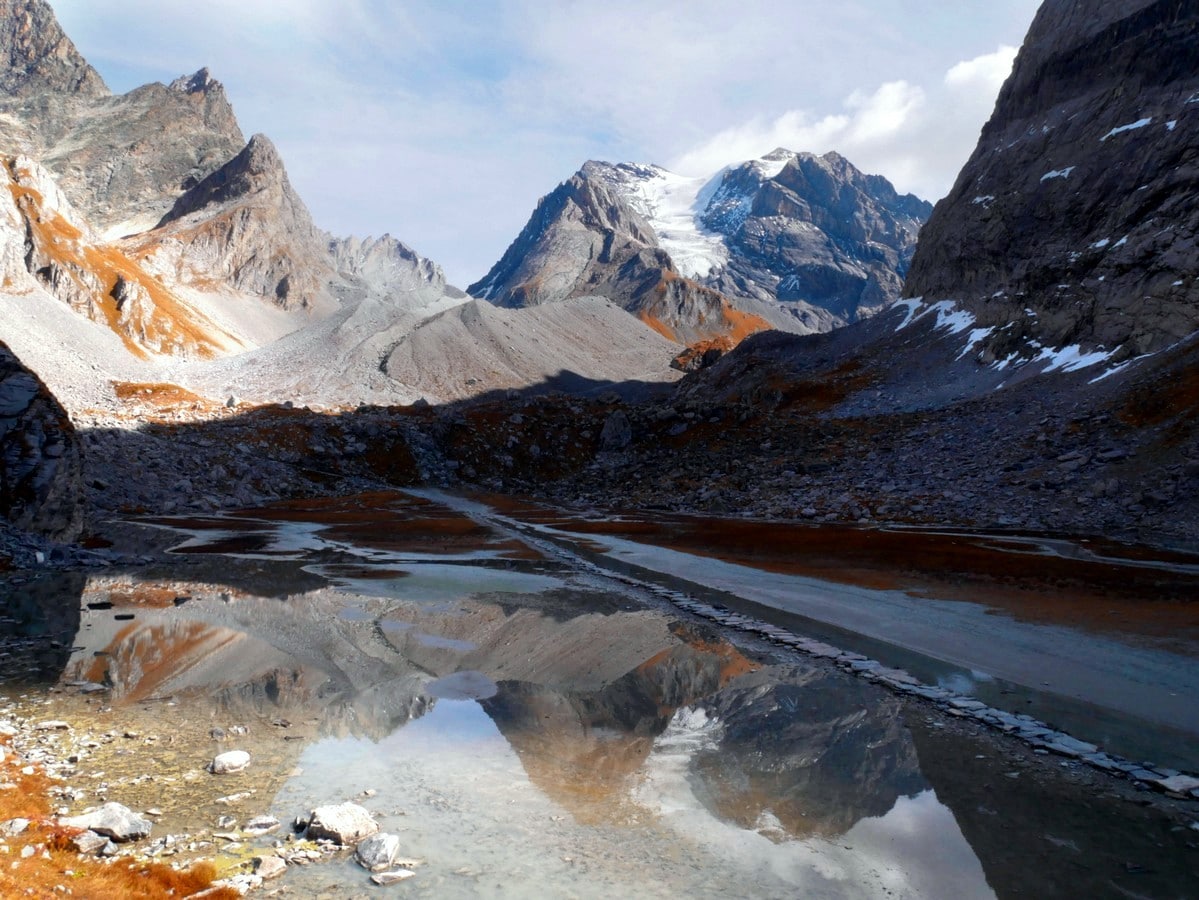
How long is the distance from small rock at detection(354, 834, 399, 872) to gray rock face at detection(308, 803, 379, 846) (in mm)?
229

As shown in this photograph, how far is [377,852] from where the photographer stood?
7277 mm

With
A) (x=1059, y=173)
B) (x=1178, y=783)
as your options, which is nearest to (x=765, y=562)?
(x=1178, y=783)

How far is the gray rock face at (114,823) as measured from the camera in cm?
724

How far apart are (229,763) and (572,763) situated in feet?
14.1

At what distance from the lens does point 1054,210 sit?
79812 mm

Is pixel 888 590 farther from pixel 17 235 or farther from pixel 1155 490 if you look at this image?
pixel 17 235

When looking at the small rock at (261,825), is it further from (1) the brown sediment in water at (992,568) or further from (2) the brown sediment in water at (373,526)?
(2) the brown sediment in water at (373,526)

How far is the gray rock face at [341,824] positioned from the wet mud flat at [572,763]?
24 centimetres

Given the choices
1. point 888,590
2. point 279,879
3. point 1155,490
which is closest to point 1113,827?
point 279,879

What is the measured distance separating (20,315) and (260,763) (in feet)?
364

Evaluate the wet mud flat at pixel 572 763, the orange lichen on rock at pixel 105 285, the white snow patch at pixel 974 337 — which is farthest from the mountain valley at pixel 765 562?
the orange lichen on rock at pixel 105 285

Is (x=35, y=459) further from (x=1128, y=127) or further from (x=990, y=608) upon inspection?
(x=1128, y=127)

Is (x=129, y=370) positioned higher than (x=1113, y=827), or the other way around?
(x=129, y=370)

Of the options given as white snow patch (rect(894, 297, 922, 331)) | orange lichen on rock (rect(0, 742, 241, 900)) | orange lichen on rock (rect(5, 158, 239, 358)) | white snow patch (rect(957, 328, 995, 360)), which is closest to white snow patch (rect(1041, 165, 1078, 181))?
white snow patch (rect(957, 328, 995, 360))
